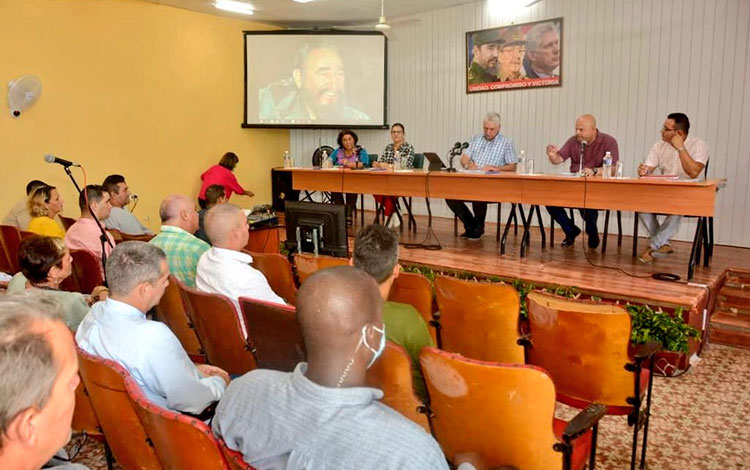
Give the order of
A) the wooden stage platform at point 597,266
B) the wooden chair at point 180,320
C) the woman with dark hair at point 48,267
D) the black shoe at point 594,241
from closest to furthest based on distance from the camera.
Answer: the woman with dark hair at point 48,267 < the wooden chair at point 180,320 < the wooden stage platform at point 597,266 < the black shoe at point 594,241

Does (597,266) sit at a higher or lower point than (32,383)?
lower

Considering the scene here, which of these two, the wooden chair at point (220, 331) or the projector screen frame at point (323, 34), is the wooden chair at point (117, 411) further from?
the projector screen frame at point (323, 34)

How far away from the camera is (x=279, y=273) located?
3768 millimetres

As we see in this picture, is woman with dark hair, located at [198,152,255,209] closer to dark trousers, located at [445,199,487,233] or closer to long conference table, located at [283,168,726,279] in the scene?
long conference table, located at [283,168,726,279]

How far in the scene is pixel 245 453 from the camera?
1.41 m

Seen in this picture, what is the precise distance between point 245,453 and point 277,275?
2.41 meters

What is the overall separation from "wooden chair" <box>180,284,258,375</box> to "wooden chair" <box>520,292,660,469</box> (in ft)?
4.55

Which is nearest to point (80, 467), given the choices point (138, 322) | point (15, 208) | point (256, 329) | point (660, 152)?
point (138, 322)

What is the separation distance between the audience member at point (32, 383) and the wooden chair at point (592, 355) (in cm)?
220

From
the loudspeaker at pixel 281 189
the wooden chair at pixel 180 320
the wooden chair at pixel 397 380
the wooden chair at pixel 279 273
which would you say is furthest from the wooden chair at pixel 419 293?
the loudspeaker at pixel 281 189

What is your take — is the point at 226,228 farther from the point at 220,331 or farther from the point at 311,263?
the point at 311,263

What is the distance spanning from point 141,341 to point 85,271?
7.72 ft

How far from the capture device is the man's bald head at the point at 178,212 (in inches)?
144

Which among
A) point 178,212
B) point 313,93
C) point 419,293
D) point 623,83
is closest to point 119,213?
point 178,212
